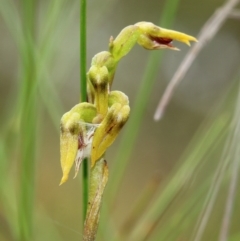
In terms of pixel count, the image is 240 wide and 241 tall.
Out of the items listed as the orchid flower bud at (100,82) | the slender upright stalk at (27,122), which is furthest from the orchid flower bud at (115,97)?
the slender upright stalk at (27,122)

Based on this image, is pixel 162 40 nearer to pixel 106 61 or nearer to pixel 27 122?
pixel 106 61

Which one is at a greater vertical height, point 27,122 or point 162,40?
point 162,40

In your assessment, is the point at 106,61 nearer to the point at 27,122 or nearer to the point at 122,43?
the point at 122,43

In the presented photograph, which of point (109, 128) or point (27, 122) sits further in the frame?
point (27, 122)

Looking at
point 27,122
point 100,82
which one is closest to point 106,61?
point 100,82

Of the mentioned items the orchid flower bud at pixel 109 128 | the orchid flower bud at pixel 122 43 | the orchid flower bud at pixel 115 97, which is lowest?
the orchid flower bud at pixel 109 128

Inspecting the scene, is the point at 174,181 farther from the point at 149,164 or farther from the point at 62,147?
the point at 149,164

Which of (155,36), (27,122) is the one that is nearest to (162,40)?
(155,36)

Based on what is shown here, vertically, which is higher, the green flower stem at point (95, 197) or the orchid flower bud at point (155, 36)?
the orchid flower bud at point (155, 36)

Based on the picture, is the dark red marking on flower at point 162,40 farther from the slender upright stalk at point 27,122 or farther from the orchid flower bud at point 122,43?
the slender upright stalk at point 27,122
